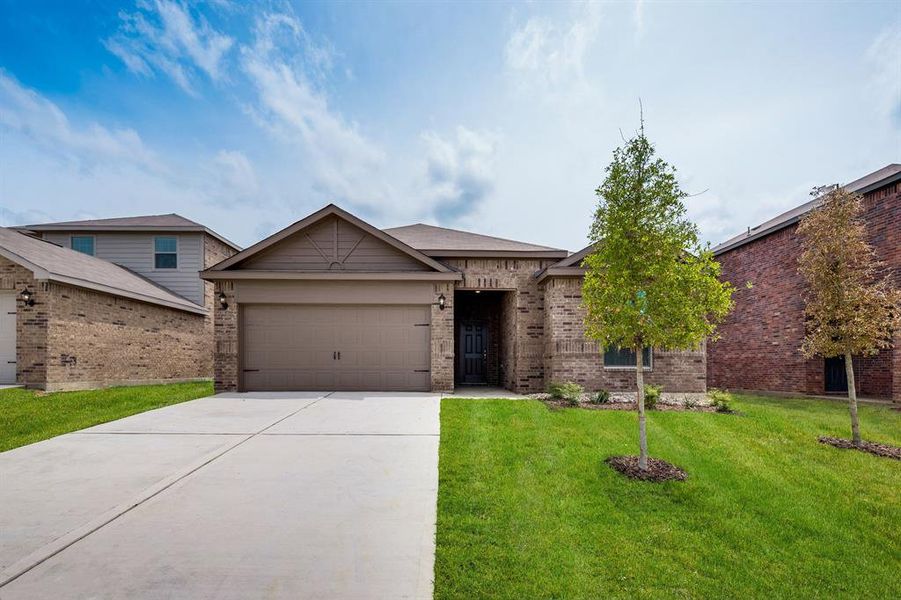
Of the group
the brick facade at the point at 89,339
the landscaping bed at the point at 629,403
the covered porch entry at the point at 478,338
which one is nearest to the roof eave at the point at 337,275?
the covered porch entry at the point at 478,338

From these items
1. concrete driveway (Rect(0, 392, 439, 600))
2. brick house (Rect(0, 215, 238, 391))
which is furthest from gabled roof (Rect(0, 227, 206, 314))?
concrete driveway (Rect(0, 392, 439, 600))

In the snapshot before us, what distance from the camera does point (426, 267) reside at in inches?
446

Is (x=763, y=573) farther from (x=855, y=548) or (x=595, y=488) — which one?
(x=595, y=488)

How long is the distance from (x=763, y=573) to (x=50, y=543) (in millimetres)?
5844

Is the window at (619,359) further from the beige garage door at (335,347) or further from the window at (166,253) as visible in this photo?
the window at (166,253)

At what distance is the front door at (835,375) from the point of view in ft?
43.0

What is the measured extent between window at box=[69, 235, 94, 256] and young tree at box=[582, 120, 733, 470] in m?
20.8

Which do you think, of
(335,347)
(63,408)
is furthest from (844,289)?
(63,408)

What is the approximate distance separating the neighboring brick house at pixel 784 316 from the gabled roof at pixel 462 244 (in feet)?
24.0

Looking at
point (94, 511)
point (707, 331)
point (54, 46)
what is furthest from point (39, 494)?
point (54, 46)

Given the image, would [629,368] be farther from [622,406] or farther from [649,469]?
[649,469]

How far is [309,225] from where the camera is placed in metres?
11.3

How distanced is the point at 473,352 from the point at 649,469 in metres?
8.89

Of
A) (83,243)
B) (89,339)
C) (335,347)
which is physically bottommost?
(335,347)
